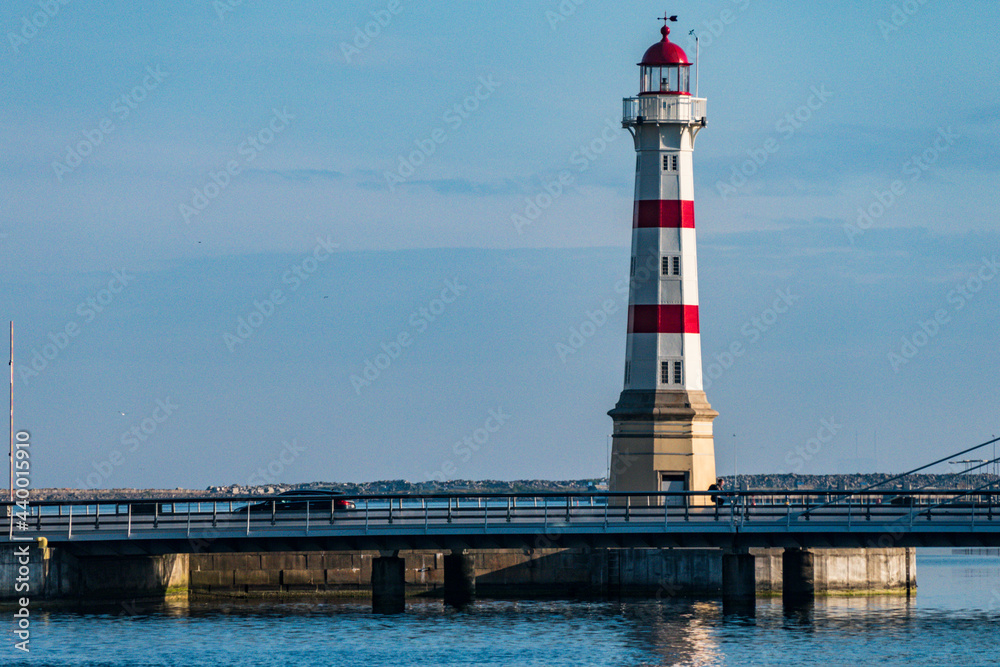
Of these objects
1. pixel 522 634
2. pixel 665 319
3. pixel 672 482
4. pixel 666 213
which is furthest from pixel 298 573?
pixel 666 213

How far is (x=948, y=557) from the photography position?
93500 millimetres

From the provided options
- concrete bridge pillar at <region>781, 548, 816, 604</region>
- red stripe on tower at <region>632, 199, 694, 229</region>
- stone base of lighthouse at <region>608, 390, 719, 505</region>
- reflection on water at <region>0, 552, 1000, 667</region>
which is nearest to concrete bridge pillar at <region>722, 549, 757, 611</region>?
reflection on water at <region>0, 552, 1000, 667</region>

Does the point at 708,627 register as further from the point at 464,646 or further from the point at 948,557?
the point at 948,557

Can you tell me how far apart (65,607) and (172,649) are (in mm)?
7205

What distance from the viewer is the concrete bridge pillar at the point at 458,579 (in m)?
50.5

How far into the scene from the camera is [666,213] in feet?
180

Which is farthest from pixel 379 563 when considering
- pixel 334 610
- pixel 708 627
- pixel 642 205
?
pixel 642 205

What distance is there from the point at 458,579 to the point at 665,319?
37.2ft

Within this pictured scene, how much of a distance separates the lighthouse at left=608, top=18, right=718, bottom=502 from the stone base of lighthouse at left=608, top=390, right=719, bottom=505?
33 millimetres

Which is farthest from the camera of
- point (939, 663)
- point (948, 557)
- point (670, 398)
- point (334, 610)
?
point (948, 557)

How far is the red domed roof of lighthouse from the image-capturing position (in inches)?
2222

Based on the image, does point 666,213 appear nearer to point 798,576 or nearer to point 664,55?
point 664,55

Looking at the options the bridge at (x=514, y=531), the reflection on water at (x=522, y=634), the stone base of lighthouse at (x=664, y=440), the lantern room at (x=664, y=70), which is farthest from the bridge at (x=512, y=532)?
the lantern room at (x=664, y=70)

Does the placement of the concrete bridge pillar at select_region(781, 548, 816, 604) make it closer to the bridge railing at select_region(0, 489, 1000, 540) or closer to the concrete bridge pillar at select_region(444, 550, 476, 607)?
the bridge railing at select_region(0, 489, 1000, 540)
